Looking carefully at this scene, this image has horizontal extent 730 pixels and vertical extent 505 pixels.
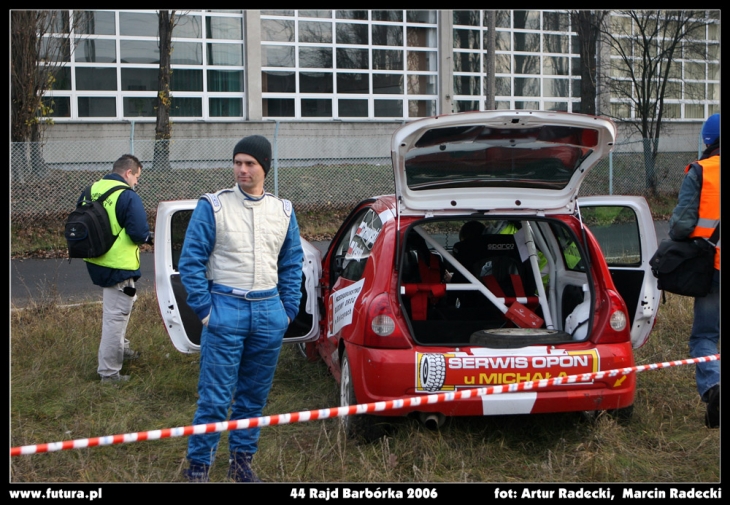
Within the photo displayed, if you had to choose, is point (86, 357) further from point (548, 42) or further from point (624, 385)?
point (548, 42)

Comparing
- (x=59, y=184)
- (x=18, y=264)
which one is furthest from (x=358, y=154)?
(x=18, y=264)

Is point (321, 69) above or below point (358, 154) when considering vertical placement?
above

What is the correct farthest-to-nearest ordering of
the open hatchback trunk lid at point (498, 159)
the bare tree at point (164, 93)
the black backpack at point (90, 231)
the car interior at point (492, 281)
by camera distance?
the bare tree at point (164, 93), the black backpack at point (90, 231), the car interior at point (492, 281), the open hatchback trunk lid at point (498, 159)

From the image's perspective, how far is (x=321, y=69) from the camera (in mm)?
23797

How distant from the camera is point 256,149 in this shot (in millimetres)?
3934

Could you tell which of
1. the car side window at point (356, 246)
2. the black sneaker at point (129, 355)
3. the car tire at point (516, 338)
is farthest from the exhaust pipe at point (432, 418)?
the black sneaker at point (129, 355)

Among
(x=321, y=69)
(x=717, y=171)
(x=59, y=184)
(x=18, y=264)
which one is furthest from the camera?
(x=321, y=69)

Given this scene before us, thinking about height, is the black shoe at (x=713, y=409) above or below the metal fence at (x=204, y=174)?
below

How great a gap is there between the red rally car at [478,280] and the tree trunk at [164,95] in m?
11.9

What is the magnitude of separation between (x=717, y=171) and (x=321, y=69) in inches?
790

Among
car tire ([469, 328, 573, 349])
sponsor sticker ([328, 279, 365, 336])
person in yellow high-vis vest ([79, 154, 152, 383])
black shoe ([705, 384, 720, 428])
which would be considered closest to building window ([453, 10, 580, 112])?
person in yellow high-vis vest ([79, 154, 152, 383])

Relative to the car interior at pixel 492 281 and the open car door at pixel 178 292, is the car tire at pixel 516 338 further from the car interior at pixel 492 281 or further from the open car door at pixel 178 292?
the open car door at pixel 178 292

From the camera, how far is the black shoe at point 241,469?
3.96 metres

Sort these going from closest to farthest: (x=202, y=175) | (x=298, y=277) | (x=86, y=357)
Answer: (x=298, y=277) < (x=86, y=357) < (x=202, y=175)
